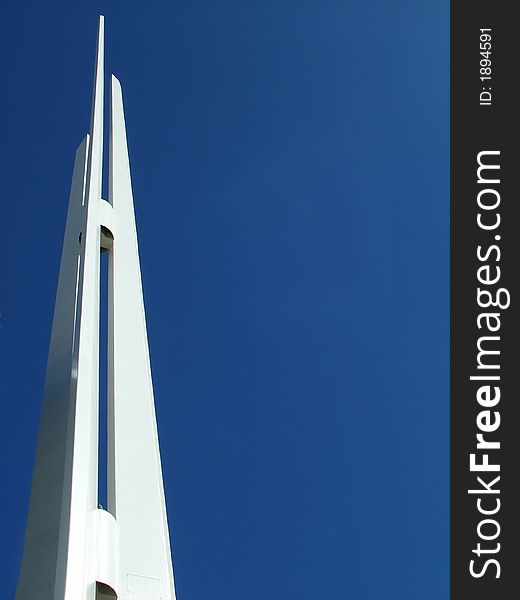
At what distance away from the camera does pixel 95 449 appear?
117 inches

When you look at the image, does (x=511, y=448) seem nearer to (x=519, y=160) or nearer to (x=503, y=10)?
(x=519, y=160)

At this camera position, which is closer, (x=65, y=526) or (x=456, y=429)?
(x=65, y=526)

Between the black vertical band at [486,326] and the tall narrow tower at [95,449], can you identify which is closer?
the tall narrow tower at [95,449]

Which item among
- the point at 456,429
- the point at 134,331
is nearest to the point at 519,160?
the point at 456,429

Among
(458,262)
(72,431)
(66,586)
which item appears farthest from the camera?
(458,262)

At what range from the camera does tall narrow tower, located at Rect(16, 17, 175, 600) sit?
2.57m

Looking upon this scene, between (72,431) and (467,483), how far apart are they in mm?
3376

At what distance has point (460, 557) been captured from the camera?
5359 millimetres

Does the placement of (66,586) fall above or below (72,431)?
below

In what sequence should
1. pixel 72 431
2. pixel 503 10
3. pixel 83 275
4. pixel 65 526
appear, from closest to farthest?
pixel 65 526 < pixel 72 431 < pixel 83 275 < pixel 503 10

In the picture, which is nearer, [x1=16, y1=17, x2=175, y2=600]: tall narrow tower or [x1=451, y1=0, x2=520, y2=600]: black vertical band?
[x1=16, y1=17, x2=175, y2=600]: tall narrow tower

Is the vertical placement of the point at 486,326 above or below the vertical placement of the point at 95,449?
above

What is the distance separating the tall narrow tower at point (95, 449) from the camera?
2570mm

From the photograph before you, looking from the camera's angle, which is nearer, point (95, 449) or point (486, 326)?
point (95, 449)
